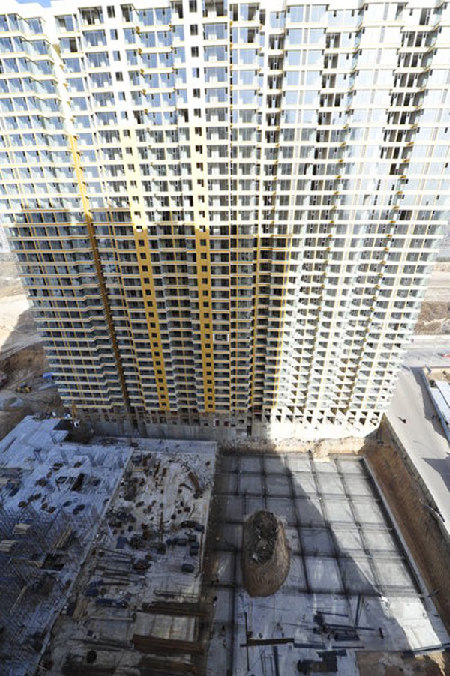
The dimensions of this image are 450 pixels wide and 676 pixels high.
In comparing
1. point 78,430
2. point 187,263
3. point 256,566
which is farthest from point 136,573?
point 187,263

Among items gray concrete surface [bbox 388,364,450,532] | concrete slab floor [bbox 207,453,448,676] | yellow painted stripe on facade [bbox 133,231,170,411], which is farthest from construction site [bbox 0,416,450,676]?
yellow painted stripe on facade [bbox 133,231,170,411]

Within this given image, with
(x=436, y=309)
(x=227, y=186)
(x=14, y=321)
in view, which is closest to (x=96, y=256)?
(x=227, y=186)

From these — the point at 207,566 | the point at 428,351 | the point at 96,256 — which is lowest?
the point at 207,566

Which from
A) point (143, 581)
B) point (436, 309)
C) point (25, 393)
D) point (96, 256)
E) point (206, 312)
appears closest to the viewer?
point (143, 581)

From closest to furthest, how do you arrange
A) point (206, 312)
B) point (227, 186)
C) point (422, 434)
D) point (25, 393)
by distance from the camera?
1. point (227, 186)
2. point (206, 312)
3. point (422, 434)
4. point (25, 393)

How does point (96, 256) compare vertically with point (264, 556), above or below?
above

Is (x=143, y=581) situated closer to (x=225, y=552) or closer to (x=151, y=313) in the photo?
(x=225, y=552)

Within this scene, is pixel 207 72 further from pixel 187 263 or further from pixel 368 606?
pixel 368 606

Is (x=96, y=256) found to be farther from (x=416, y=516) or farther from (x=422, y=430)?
(x=422, y=430)

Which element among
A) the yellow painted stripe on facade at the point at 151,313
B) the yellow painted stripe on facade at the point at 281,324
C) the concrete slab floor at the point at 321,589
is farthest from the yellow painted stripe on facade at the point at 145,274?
the concrete slab floor at the point at 321,589

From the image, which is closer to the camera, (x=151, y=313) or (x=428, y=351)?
(x=151, y=313)
